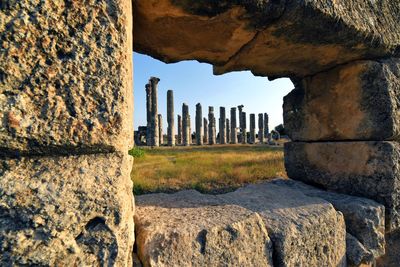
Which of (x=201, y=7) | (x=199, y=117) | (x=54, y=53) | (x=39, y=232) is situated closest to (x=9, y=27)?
(x=54, y=53)

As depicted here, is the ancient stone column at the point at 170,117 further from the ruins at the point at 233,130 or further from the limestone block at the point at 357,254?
the limestone block at the point at 357,254

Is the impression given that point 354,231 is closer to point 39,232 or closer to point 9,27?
point 39,232

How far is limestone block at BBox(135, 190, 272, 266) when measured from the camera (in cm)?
131

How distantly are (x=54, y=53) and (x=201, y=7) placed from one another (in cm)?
91

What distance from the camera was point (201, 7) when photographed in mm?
1624

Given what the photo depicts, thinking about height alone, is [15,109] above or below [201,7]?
below

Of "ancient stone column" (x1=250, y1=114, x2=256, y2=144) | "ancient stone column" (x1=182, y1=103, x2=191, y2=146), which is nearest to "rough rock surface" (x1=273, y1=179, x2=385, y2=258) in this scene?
"ancient stone column" (x1=182, y1=103, x2=191, y2=146)

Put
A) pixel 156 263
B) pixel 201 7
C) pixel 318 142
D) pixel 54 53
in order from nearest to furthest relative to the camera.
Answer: pixel 54 53 < pixel 156 263 < pixel 201 7 < pixel 318 142

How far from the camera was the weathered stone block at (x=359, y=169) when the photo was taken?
232cm

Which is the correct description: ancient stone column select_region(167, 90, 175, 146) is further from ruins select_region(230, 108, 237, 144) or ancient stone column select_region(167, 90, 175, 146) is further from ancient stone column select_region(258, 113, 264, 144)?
ancient stone column select_region(258, 113, 264, 144)

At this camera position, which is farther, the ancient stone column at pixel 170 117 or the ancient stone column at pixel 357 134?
the ancient stone column at pixel 170 117

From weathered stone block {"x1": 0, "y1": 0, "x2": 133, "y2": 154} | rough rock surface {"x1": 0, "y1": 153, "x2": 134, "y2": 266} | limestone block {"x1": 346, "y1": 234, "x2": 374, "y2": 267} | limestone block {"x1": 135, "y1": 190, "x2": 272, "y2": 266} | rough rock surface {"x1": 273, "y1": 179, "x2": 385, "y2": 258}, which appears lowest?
limestone block {"x1": 346, "y1": 234, "x2": 374, "y2": 267}

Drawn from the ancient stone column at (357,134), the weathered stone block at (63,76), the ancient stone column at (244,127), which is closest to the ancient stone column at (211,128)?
the ancient stone column at (244,127)

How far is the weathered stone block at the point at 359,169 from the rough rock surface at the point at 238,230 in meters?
0.58
